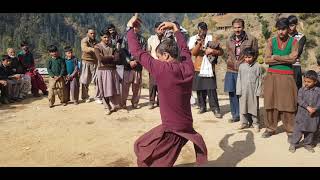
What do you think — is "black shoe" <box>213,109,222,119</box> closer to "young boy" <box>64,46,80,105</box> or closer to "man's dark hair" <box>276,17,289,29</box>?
"man's dark hair" <box>276,17,289,29</box>

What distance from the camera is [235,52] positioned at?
7.00m

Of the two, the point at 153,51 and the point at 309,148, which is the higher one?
the point at 153,51

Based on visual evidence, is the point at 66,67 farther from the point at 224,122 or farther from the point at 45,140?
the point at 224,122

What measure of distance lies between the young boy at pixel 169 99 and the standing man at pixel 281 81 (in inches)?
92.2

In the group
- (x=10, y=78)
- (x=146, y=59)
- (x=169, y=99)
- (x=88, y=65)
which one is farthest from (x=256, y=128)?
(x=10, y=78)

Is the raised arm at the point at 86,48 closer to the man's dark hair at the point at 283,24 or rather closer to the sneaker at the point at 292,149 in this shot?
the man's dark hair at the point at 283,24

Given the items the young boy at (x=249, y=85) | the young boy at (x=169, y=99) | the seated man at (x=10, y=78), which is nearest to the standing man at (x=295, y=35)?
the young boy at (x=249, y=85)

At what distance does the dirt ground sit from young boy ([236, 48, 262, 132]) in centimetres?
34

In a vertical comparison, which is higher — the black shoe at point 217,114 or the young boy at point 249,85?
the young boy at point 249,85

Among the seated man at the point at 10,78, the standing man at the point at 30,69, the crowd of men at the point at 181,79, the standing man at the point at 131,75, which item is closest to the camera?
the crowd of men at the point at 181,79

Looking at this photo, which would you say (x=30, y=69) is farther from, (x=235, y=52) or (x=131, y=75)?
(x=235, y=52)

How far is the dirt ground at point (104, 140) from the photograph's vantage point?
5281 millimetres

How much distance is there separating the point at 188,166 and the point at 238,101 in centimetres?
257

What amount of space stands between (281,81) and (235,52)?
3.84 ft
